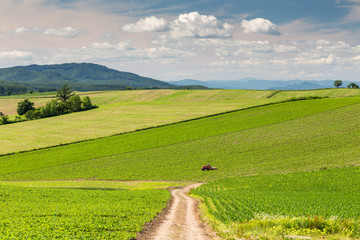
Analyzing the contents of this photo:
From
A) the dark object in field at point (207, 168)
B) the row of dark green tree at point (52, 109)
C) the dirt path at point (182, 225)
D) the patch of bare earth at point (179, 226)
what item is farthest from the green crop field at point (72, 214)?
the row of dark green tree at point (52, 109)

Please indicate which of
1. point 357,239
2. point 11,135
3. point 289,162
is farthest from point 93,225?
point 11,135

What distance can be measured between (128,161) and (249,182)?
103 feet

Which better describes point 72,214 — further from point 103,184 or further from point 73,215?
point 103,184

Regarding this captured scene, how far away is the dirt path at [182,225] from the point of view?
2050 centimetres

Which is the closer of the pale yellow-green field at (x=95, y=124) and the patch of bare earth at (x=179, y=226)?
the patch of bare earth at (x=179, y=226)

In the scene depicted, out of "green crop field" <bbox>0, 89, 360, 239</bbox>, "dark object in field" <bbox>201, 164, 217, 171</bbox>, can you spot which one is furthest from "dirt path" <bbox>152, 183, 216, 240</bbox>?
"dark object in field" <bbox>201, 164, 217, 171</bbox>

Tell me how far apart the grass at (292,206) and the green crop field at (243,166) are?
87 mm

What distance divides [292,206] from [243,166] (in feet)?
98.6

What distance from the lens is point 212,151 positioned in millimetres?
67500

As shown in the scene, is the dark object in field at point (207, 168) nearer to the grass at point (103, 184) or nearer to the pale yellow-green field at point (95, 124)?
the grass at point (103, 184)

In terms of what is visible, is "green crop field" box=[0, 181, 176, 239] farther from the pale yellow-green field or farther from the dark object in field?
the pale yellow-green field

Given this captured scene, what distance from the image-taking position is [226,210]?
27.1 m

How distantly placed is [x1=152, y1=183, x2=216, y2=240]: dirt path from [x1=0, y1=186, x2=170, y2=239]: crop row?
1546 millimetres

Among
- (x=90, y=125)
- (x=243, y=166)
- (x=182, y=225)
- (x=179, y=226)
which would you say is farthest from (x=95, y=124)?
(x=179, y=226)
